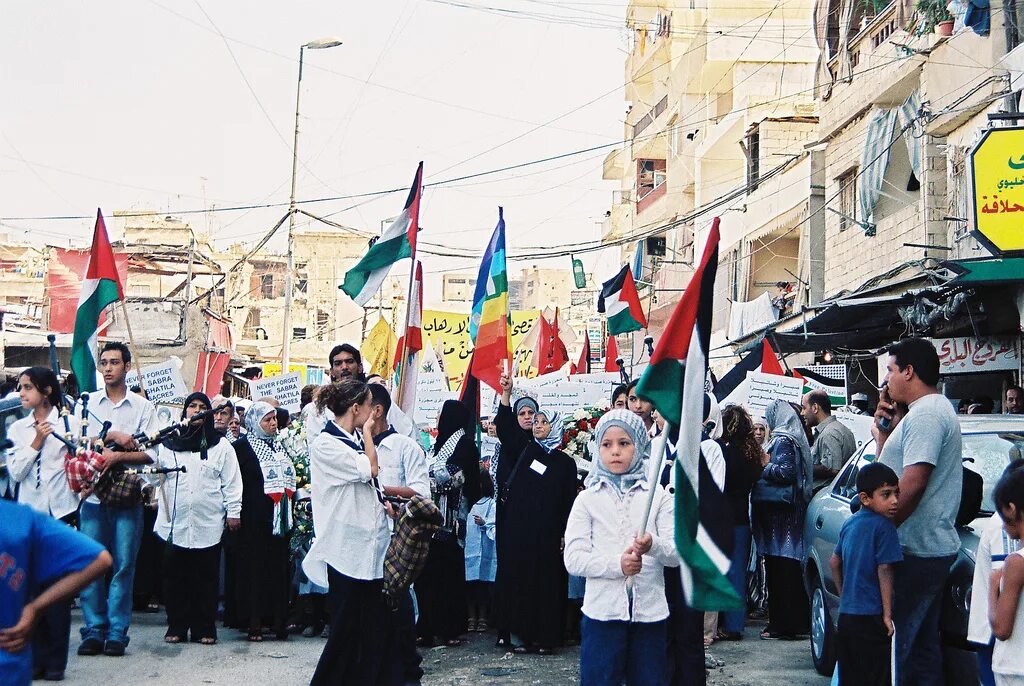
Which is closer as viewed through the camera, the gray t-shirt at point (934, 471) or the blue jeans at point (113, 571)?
the gray t-shirt at point (934, 471)

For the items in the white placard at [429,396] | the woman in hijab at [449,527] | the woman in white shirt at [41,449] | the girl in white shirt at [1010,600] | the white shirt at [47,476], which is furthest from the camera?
the white placard at [429,396]

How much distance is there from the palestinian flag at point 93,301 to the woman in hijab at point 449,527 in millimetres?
3056

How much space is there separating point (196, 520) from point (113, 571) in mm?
816

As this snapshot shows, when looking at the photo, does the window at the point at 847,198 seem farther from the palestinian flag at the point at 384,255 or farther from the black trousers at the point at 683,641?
the black trousers at the point at 683,641

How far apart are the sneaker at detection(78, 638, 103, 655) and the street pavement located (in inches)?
2.5

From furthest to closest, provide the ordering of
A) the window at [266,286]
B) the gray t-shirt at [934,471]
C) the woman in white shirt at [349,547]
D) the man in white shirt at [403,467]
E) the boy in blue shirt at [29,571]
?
1. the window at [266,286]
2. the man in white shirt at [403,467]
3. the woman in white shirt at [349,547]
4. the gray t-shirt at [934,471]
5. the boy in blue shirt at [29,571]

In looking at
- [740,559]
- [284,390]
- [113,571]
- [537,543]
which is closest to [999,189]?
[740,559]

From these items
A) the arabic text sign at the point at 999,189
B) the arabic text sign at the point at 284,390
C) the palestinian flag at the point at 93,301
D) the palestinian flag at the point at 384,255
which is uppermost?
the arabic text sign at the point at 999,189

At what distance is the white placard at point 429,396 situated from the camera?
12.6 metres

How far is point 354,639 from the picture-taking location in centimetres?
691

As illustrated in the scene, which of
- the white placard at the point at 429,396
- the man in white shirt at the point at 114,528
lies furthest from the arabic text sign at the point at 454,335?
the man in white shirt at the point at 114,528

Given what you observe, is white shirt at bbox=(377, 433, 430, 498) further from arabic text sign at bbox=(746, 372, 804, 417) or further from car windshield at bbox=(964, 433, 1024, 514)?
arabic text sign at bbox=(746, 372, 804, 417)

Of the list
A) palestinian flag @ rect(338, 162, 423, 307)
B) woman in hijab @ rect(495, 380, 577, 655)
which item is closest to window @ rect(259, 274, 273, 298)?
palestinian flag @ rect(338, 162, 423, 307)

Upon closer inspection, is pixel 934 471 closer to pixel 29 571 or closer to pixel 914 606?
pixel 914 606
